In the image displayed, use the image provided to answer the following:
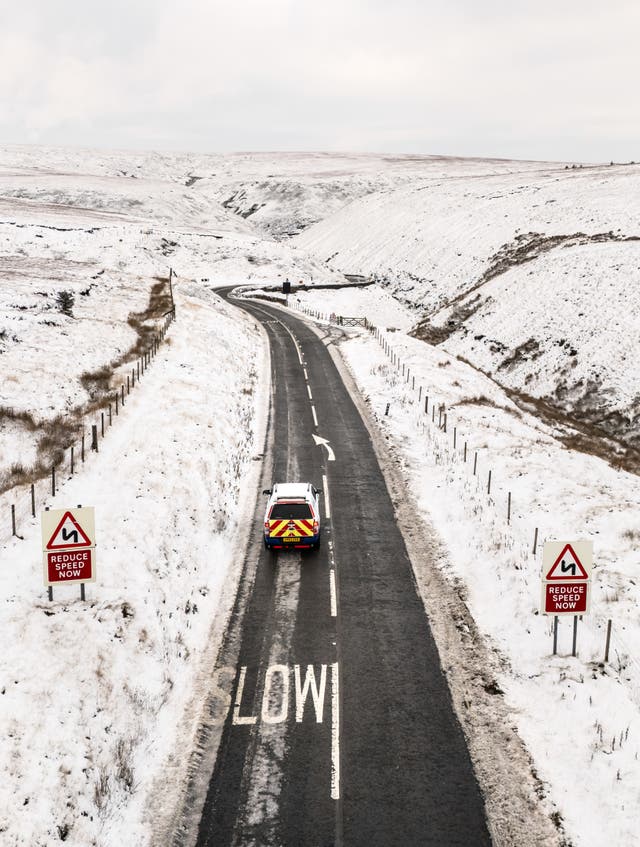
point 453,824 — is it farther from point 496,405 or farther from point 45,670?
point 496,405

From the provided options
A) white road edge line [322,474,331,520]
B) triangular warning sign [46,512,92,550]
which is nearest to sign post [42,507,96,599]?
triangular warning sign [46,512,92,550]

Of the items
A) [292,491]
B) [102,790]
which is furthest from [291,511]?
[102,790]

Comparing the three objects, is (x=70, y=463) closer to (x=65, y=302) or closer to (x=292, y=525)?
(x=292, y=525)

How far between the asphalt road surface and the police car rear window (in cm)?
101

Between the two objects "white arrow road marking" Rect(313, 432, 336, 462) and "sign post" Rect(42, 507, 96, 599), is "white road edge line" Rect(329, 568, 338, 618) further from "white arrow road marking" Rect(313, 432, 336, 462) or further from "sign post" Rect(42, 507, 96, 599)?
"white arrow road marking" Rect(313, 432, 336, 462)

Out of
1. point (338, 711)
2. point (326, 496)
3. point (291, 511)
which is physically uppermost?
point (291, 511)

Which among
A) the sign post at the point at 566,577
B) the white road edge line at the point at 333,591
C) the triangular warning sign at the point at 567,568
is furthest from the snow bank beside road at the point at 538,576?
the white road edge line at the point at 333,591

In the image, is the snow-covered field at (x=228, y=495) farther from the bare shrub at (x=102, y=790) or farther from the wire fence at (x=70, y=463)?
the wire fence at (x=70, y=463)

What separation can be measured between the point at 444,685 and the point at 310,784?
365 centimetres

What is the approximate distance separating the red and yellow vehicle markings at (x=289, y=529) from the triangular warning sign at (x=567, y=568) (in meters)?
7.58

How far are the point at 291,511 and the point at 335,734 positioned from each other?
8195mm

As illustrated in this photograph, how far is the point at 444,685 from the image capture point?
44.8ft

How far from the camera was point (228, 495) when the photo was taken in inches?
902

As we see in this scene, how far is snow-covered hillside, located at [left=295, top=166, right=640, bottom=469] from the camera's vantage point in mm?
43994
